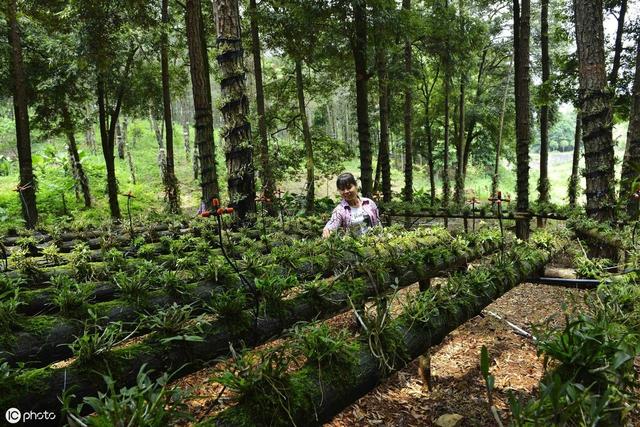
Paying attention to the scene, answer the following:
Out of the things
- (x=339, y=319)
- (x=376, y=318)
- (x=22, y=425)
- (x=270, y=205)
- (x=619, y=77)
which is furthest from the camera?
(x=619, y=77)

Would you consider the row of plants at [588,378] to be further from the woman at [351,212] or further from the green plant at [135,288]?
the woman at [351,212]

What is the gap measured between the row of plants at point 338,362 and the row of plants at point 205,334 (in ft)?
0.73

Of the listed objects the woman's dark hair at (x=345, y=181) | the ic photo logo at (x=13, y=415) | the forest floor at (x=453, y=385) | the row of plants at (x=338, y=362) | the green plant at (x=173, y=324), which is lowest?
the forest floor at (x=453, y=385)

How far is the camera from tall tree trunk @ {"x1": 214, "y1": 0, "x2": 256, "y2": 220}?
19.1ft

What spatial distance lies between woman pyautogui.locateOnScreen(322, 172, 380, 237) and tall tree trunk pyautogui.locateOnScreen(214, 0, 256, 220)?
75.2 inches

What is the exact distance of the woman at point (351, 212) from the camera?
15.7ft

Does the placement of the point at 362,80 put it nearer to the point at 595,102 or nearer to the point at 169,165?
the point at 595,102

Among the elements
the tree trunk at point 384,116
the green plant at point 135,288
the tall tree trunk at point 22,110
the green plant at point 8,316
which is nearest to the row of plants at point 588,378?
the green plant at point 135,288

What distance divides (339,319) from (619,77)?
13.8 metres

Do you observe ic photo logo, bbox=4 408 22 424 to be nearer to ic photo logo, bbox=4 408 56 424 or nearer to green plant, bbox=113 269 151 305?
ic photo logo, bbox=4 408 56 424

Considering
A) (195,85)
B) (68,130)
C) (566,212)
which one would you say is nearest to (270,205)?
(195,85)

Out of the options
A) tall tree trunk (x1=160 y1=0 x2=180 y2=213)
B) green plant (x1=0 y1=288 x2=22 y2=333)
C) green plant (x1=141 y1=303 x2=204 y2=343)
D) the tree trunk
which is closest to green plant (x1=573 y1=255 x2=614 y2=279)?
green plant (x1=141 y1=303 x2=204 y2=343)

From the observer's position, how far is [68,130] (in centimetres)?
1434

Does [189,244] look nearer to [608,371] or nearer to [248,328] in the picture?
[248,328]
